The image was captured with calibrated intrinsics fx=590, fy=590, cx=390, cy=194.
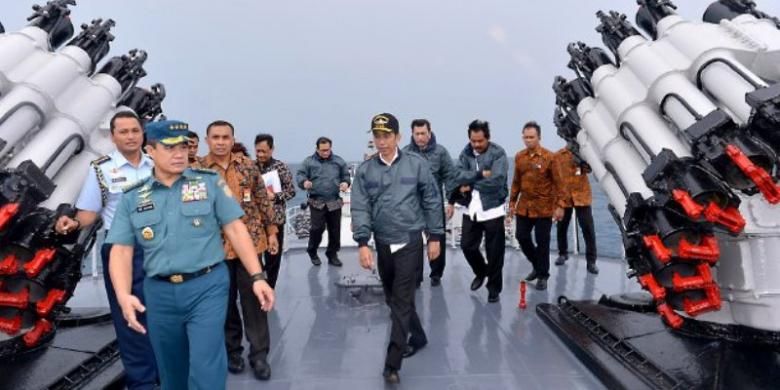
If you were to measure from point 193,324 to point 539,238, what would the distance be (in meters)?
4.77

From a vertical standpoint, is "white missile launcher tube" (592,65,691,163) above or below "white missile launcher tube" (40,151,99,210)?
above

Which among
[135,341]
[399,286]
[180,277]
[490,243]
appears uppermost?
[180,277]

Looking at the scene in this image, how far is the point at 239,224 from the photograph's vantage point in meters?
3.29

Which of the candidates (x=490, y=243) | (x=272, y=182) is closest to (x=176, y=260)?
(x=272, y=182)

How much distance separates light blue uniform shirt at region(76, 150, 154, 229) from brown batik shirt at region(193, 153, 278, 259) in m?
0.67

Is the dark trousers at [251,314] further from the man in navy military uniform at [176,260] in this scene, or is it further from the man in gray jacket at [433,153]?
the man in gray jacket at [433,153]

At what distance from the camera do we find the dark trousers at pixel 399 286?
430 cm

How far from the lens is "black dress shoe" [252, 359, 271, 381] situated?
4387 mm

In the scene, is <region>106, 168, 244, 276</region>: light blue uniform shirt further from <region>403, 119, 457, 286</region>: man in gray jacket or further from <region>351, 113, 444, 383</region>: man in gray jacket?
<region>403, 119, 457, 286</region>: man in gray jacket

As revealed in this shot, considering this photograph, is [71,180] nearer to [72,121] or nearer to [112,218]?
[72,121]

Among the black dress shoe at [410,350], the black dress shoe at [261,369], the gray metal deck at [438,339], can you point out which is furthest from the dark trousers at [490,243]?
the black dress shoe at [261,369]

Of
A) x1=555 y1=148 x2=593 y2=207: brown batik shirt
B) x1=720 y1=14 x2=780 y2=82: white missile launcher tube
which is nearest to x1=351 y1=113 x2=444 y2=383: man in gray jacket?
x1=720 y1=14 x2=780 y2=82: white missile launcher tube

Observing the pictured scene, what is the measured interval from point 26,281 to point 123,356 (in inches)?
29.9

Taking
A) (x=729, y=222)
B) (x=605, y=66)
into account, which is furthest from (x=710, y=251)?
(x=605, y=66)
